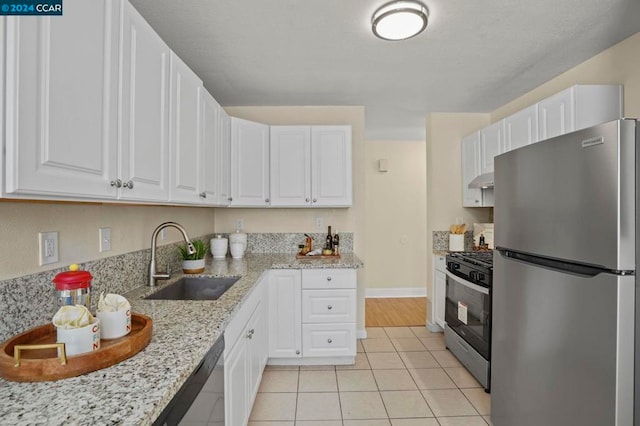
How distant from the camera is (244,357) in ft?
5.72

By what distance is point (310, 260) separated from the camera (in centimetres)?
279

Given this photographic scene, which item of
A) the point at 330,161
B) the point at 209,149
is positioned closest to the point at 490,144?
the point at 330,161

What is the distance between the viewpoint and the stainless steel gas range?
90.5 inches

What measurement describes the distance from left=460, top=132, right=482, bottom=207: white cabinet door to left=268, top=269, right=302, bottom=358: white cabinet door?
6.76 feet

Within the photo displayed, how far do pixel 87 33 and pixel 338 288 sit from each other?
2196 millimetres

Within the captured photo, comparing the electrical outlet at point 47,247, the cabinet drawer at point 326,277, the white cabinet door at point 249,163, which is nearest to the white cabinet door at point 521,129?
the cabinet drawer at point 326,277

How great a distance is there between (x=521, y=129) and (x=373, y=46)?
4.81ft

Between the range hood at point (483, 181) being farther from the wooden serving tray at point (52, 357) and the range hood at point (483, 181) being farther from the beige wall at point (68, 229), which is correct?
the wooden serving tray at point (52, 357)

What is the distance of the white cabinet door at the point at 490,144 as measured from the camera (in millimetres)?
2883

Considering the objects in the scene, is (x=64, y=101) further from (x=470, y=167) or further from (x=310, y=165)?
(x=470, y=167)

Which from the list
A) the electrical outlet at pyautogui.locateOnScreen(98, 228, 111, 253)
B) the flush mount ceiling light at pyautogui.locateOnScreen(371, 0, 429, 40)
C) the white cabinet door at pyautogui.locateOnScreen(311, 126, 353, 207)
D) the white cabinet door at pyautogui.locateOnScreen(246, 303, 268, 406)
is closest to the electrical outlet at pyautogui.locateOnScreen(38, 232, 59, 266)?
the electrical outlet at pyautogui.locateOnScreen(98, 228, 111, 253)

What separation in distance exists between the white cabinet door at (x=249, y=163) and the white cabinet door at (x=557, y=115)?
7.43ft

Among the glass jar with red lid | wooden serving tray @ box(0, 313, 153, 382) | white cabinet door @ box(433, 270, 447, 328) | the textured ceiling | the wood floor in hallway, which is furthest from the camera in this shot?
the wood floor in hallway

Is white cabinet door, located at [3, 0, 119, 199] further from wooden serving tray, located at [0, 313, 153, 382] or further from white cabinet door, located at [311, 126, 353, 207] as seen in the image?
white cabinet door, located at [311, 126, 353, 207]
